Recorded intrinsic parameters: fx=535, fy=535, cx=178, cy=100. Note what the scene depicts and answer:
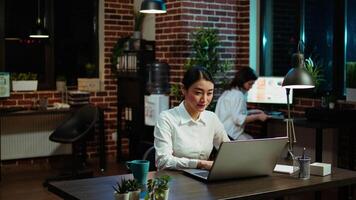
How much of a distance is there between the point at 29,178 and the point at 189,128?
3662mm

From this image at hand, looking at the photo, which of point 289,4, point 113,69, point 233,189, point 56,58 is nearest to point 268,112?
point 289,4

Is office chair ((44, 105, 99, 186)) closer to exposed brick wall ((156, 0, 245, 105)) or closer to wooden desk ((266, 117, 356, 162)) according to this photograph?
exposed brick wall ((156, 0, 245, 105))

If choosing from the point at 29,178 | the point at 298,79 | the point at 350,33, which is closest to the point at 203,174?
the point at 298,79

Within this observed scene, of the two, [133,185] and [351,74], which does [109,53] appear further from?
[133,185]

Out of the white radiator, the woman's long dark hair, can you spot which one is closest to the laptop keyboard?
the woman's long dark hair

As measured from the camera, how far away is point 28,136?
22.3 feet

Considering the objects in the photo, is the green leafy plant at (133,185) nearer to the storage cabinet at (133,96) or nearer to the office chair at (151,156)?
the office chair at (151,156)

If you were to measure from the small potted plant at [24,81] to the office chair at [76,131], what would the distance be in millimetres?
691

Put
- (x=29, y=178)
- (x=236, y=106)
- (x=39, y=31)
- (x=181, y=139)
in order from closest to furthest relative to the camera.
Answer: (x=181, y=139) < (x=236, y=106) < (x=29, y=178) < (x=39, y=31)

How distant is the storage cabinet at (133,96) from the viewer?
6.50m

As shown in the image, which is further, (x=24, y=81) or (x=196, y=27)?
(x=24, y=81)

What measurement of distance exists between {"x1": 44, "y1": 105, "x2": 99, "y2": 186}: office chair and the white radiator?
54 centimetres

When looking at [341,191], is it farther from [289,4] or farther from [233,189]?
[289,4]

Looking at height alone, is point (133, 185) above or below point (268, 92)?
below
